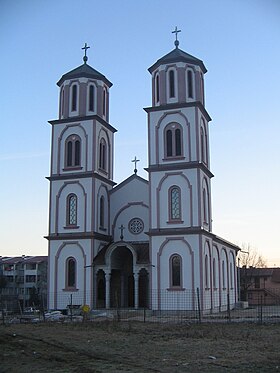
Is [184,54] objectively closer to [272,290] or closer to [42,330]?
[42,330]

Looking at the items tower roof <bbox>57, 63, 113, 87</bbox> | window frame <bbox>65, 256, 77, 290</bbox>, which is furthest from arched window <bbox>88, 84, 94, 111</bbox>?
window frame <bbox>65, 256, 77, 290</bbox>

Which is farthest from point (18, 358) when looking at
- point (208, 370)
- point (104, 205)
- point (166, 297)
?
point (104, 205)

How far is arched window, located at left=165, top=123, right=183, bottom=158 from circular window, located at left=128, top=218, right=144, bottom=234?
5.87 m

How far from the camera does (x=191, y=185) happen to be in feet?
112

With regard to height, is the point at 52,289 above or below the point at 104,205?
below

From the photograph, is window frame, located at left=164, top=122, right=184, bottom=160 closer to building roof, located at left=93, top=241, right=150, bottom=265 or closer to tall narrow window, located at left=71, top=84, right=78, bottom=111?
building roof, located at left=93, top=241, right=150, bottom=265

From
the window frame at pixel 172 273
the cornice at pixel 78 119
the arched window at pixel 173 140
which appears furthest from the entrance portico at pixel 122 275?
the cornice at pixel 78 119

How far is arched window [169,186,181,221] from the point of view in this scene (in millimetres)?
34125

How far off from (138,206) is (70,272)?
7061 millimetres

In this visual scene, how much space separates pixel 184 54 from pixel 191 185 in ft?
33.6

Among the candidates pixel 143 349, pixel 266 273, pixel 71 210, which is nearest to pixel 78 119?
pixel 71 210

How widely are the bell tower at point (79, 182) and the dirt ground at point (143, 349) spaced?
14945 mm

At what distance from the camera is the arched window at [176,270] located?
109ft

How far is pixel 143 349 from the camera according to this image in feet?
47.8
